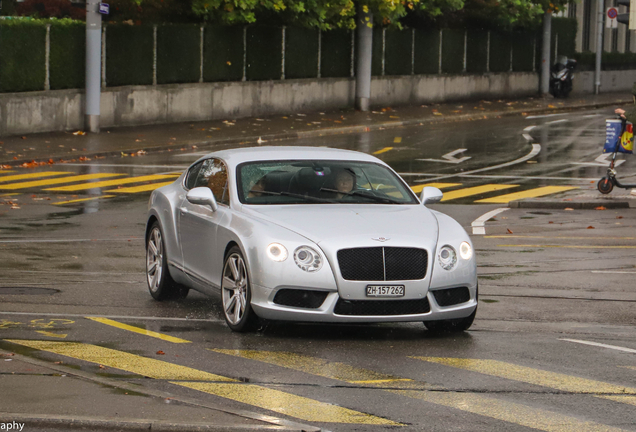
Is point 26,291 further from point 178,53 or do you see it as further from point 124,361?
point 178,53

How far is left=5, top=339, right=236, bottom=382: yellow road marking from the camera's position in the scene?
299 inches

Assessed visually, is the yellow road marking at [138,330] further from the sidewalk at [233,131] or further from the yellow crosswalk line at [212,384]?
the sidewalk at [233,131]

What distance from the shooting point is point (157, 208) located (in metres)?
11.2

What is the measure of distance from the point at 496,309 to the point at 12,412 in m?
5.15

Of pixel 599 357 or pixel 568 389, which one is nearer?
pixel 568 389

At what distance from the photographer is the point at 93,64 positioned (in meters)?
30.1

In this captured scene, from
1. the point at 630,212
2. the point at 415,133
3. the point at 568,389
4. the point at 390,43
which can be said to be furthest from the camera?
the point at 390,43

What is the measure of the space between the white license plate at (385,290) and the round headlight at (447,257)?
41 cm

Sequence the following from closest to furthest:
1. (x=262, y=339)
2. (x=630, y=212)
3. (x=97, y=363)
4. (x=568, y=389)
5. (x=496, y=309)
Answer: (x=568, y=389), (x=97, y=363), (x=262, y=339), (x=496, y=309), (x=630, y=212)

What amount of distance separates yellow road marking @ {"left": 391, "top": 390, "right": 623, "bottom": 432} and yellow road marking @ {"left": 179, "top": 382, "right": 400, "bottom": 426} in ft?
1.89

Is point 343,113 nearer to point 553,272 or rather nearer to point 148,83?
point 148,83

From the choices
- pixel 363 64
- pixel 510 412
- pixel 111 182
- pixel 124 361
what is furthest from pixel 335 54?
pixel 510 412

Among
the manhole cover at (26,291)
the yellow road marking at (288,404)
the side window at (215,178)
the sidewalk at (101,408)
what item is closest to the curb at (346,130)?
the manhole cover at (26,291)

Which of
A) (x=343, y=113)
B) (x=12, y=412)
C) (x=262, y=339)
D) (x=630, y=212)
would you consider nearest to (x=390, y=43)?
(x=343, y=113)
